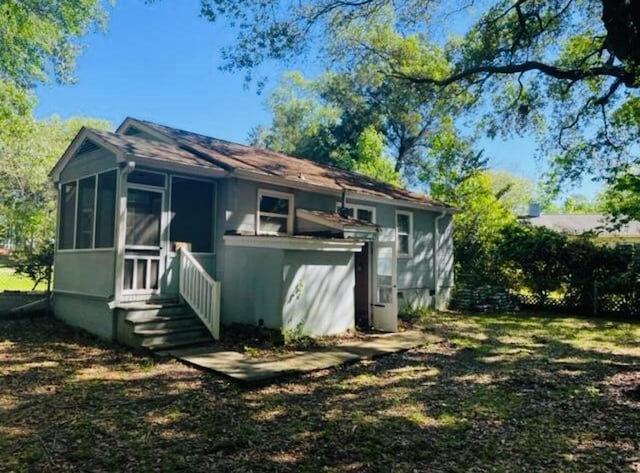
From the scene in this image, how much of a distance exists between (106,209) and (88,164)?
126 cm

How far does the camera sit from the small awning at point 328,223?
9.52 metres

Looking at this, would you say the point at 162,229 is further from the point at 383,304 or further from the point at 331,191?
the point at 383,304

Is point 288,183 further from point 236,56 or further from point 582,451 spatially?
point 582,451

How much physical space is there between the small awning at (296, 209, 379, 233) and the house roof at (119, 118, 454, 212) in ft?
2.61

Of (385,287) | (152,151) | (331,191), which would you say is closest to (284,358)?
(385,287)

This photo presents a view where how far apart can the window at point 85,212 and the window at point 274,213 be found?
3460mm

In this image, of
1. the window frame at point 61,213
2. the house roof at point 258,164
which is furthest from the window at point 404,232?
the window frame at point 61,213

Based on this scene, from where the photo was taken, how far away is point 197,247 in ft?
29.8

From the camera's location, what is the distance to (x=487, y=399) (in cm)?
534

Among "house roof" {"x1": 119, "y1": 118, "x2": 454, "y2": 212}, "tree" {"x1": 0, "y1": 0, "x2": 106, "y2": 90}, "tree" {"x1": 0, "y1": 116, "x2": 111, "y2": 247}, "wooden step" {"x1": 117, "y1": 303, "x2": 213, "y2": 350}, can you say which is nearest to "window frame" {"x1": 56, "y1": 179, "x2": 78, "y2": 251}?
"house roof" {"x1": 119, "y1": 118, "x2": 454, "y2": 212}

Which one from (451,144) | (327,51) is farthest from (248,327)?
(451,144)

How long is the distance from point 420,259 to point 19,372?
35.6 feet

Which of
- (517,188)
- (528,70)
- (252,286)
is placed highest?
(517,188)

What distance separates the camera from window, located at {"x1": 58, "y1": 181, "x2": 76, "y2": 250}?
9578 mm
